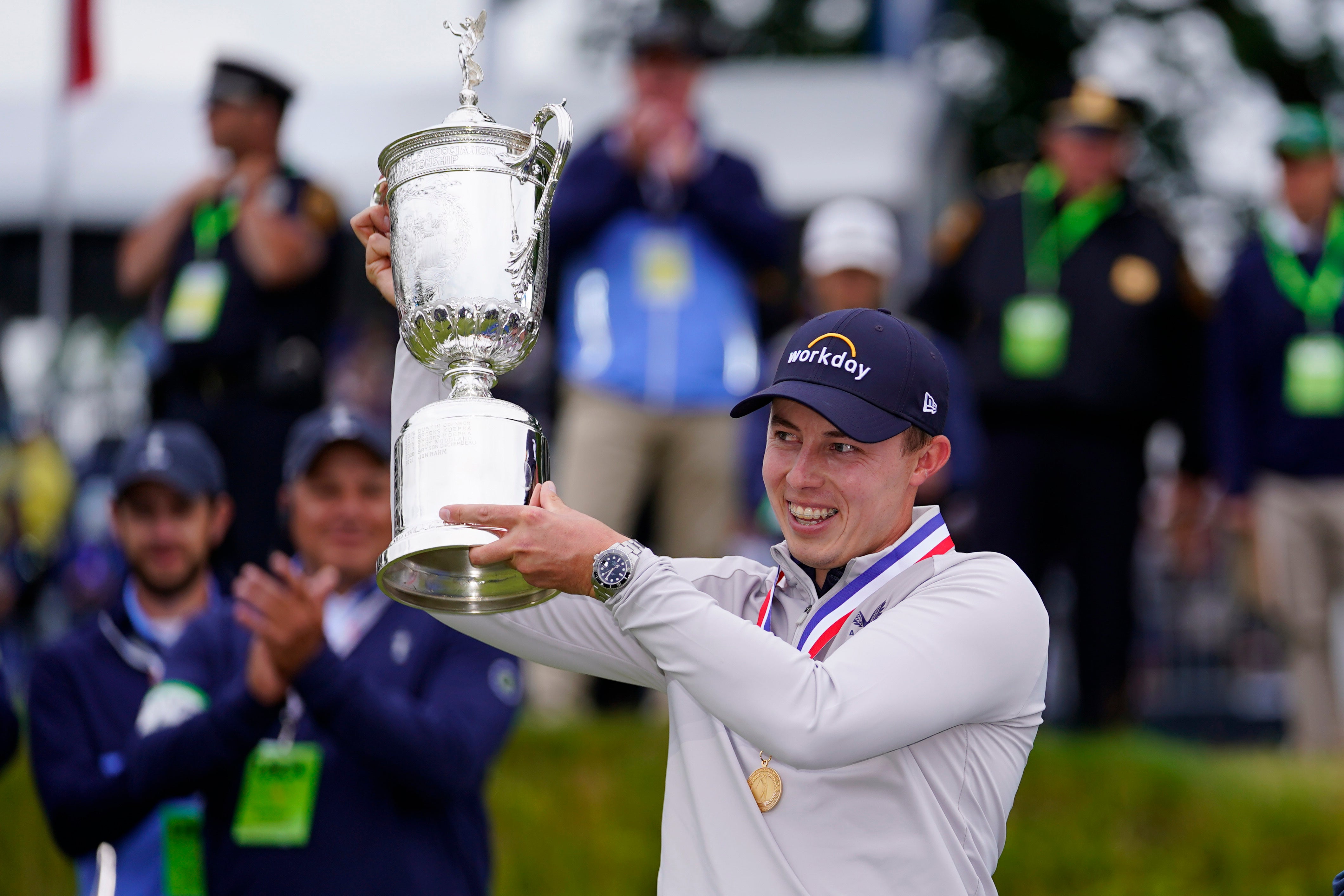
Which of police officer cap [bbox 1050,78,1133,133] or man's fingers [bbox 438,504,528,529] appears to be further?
police officer cap [bbox 1050,78,1133,133]

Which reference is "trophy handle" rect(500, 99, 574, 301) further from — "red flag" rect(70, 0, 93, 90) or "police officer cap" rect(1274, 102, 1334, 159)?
"red flag" rect(70, 0, 93, 90)

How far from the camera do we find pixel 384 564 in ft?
8.64

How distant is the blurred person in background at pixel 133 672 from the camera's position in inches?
153

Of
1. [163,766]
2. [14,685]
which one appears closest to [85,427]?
[14,685]

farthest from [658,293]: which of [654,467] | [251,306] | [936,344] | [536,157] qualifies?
[536,157]

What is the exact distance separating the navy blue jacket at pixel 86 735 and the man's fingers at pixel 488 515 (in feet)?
5.27

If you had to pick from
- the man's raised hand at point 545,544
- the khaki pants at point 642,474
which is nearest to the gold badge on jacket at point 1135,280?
the khaki pants at point 642,474

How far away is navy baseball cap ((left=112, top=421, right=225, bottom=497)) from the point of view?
4562 millimetres

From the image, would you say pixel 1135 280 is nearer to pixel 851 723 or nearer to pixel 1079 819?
pixel 1079 819

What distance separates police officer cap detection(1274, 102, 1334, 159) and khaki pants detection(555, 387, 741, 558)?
2.35m

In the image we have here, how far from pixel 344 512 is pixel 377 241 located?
50.5 inches

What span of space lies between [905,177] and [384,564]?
7.91m

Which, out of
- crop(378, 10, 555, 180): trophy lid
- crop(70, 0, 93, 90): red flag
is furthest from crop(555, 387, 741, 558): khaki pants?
crop(70, 0, 93, 90): red flag

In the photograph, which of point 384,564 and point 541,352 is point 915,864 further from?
point 541,352
